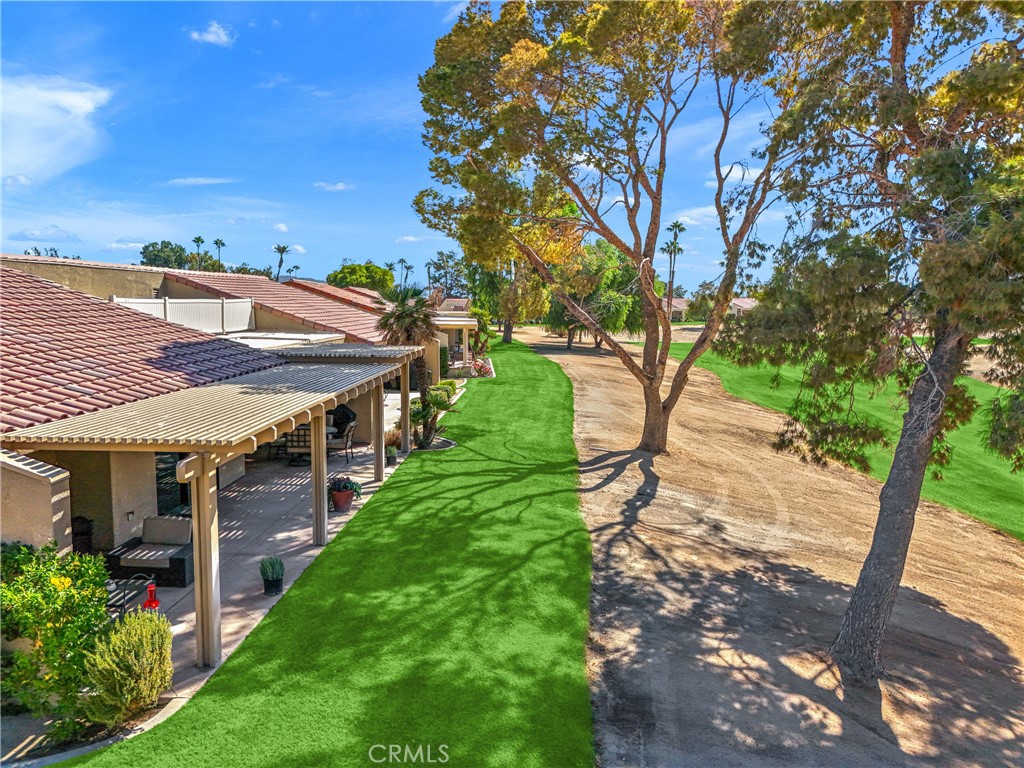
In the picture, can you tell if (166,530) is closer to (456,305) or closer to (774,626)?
(774,626)

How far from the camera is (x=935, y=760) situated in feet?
24.1

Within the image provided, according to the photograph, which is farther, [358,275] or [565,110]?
[358,275]

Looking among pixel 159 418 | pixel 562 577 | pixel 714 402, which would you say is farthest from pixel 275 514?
pixel 714 402

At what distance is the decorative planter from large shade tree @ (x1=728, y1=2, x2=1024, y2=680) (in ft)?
28.7

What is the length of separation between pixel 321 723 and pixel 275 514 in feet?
23.5

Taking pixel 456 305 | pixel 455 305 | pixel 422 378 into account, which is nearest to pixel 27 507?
pixel 422 378

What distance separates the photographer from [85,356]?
→ 36.7 ft

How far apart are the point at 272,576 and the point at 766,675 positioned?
7.33m

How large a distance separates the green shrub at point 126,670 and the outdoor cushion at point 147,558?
2930mm

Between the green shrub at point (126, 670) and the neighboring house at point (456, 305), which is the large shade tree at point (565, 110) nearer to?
the green shrub at point (126, 670)

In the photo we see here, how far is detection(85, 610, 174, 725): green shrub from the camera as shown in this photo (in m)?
6.27

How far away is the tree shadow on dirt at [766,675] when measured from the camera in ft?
24.0

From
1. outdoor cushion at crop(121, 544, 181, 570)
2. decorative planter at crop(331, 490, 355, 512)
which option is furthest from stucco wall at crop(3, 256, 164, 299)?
outdoor cushion at crop(121, 544, 181, 570)

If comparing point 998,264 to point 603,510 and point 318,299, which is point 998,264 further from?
point 318,299
